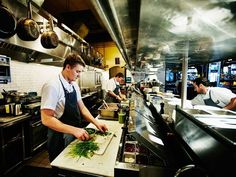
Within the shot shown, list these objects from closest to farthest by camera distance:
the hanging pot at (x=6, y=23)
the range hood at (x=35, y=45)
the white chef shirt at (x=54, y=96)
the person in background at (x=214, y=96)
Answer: the white chef shirt at (x=54, y=96) < the hanging pot at (x=6, y=23) < the range hood at (x=35, y=45) < the person in background at (x=214, y=96)

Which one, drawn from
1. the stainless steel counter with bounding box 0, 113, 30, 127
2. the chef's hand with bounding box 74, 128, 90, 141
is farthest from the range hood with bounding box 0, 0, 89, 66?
the chef's hand with bounding box 74, 128, 90, 141

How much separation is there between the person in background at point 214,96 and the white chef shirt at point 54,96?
9.27 ft

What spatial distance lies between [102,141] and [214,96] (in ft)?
8.72

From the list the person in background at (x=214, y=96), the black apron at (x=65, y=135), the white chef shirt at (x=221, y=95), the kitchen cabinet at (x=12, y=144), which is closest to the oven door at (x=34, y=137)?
the kitchen cabinet at (x=12, y=144)

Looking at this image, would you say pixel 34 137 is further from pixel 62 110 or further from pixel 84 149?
pixel 84 149

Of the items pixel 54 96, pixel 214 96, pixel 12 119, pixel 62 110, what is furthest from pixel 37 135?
pixel 214 96

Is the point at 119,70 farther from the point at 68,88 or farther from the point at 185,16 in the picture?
the point at 185,16

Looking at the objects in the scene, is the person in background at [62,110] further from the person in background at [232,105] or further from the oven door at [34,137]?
the person in background at [232,105]

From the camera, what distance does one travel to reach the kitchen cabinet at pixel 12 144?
231cm

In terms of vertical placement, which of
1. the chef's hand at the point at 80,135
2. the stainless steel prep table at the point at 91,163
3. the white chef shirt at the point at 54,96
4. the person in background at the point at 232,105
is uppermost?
the white chef shirt at the point at 54,96

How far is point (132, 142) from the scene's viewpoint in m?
1.45

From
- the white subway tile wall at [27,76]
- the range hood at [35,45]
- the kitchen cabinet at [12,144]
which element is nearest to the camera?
the kitchen cabinet at [12,144]

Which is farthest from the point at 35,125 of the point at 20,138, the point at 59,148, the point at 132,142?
the point at 132,142

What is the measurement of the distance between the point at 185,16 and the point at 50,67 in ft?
15.5
